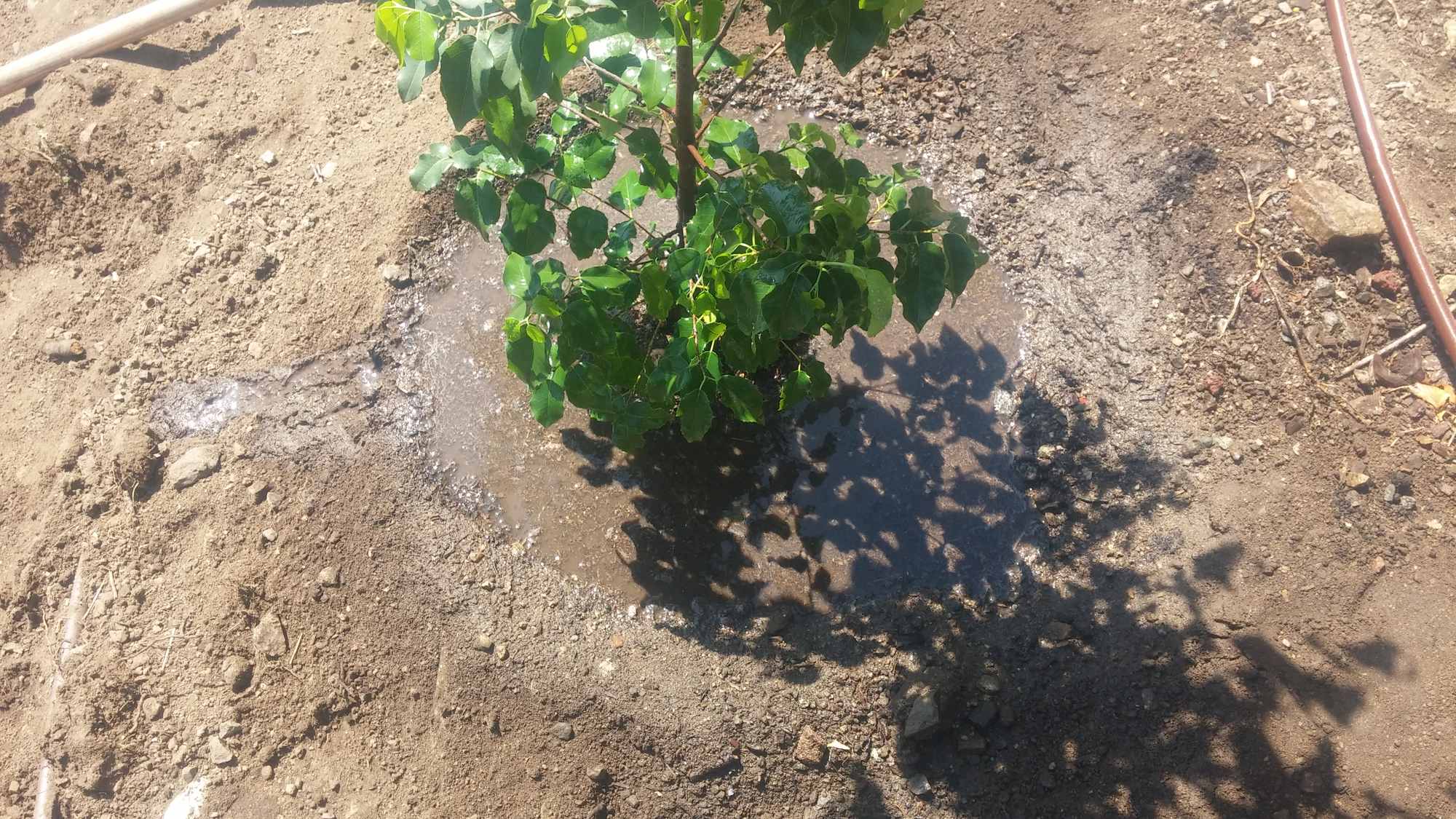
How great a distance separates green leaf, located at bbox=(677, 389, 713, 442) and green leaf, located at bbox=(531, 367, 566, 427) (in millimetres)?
421

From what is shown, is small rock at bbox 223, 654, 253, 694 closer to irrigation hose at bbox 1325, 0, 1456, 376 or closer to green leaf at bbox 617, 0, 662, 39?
green leaf at bbox 617, 0, 662, 39

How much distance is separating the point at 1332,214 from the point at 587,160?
2777 mm

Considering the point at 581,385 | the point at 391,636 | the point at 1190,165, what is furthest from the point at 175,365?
the point at 1190,165

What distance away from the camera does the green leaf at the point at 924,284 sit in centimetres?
173

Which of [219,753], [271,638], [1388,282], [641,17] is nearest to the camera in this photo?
[641,17]

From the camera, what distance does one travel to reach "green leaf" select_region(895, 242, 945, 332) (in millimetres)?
1732

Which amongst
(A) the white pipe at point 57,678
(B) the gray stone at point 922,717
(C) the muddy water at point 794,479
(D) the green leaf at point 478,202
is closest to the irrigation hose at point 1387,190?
(C) the muddy water at point 794,479

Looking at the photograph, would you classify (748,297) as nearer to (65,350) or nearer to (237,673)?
(237,673)

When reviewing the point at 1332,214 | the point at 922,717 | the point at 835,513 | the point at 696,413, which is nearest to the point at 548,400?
the point at 696,413

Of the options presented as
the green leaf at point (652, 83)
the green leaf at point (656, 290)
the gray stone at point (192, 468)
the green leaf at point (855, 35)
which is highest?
the green leaf at point (855, 35)

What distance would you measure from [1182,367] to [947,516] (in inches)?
41.2

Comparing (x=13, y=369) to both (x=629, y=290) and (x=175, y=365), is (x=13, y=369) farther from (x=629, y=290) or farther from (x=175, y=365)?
(x=629, y=290)

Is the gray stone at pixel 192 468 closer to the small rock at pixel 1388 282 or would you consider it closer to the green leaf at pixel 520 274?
the green leaf at pixel 520 274

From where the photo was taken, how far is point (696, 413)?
6.94ft
